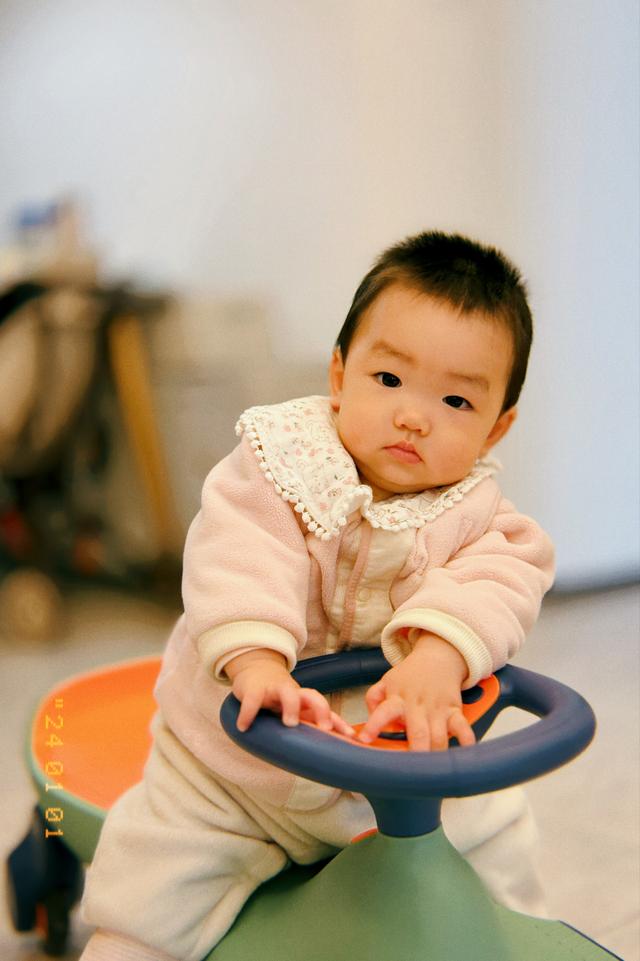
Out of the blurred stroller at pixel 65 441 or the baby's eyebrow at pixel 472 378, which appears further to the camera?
the blurred stroller at pixel 65 441

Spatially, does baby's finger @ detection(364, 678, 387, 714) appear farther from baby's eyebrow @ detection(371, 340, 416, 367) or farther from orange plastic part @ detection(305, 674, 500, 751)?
baby's eyebrow @ detection(371, 340, 416, 367)

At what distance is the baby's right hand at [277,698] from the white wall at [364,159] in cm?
68

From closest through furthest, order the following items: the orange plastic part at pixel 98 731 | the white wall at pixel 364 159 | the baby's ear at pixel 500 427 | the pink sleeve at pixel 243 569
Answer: the pink sleeve at pixel 243 569
the baby's ear at pixel 500 427
the orange plastic part at pixel 98 731
the white wall at pixel 364 159

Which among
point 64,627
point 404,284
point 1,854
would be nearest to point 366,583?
point 404,284

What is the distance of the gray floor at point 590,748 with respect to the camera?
3.47 ft

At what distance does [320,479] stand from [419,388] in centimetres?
Result: 9

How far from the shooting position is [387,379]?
0.69 metres

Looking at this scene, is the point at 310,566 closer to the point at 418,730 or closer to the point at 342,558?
the point at 342,558

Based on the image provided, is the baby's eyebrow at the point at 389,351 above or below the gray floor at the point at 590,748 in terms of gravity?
above

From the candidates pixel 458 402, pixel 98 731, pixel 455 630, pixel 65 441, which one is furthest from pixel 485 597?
pixel 65 441

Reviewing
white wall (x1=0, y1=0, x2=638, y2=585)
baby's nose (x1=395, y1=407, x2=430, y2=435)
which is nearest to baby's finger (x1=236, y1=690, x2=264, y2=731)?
baby's nose (x1=395, y1=407, x2=430, y2=435)

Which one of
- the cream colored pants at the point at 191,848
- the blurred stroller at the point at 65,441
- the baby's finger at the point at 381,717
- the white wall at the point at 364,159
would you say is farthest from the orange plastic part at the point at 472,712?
the blurred stroller at the point at 65,441

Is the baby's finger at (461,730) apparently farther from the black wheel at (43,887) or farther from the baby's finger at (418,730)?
the black wheel at (43,887)

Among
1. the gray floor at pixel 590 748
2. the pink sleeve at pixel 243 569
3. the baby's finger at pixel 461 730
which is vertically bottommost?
the gray floor at pixel 590 748
